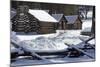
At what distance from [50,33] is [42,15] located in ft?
0.84

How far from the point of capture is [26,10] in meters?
2.65

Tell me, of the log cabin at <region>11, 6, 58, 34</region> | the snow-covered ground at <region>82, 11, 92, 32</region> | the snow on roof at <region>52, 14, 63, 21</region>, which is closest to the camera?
the log cabin at <region>11, 6, 58, 34</region>

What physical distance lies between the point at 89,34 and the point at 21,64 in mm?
1038

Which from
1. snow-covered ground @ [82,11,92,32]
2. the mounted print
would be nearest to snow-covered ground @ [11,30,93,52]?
the mounted print

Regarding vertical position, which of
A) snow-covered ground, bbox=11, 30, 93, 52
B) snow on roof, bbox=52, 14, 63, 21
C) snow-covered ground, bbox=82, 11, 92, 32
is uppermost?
snow on roof, bbox=52, 14, 63, 21

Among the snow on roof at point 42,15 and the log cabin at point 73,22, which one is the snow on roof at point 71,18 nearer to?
the log cabin at point 73,22

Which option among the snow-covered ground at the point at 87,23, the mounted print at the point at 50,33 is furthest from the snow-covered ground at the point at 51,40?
the snow-covered ground at the point at 87,23

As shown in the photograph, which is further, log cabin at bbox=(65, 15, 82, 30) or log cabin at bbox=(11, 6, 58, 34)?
log cabin at bbox=(65, 15, 82, 30)

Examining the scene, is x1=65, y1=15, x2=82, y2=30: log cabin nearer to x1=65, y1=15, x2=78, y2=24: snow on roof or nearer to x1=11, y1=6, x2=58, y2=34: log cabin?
x1=65, y1=15, x2=78, y2=24: snow on roof

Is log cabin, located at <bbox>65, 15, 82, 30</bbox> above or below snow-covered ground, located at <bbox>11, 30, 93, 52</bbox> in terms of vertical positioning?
above

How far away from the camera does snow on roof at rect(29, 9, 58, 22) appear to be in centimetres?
269
